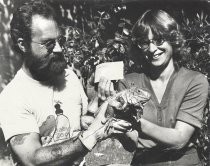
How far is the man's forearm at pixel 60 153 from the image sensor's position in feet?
12.2

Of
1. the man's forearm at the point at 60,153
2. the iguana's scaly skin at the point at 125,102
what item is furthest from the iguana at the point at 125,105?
the man's forearm at the point at 60,153

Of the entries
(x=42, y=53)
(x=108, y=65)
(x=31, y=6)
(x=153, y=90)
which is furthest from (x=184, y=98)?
(x=31, y=6)

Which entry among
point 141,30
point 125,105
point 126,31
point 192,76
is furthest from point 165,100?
point 126,31

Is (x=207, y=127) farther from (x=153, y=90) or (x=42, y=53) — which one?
(x=42, y=53)

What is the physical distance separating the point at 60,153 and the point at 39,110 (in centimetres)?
42

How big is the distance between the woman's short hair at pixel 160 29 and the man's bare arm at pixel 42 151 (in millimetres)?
1275

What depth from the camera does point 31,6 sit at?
4.23 m

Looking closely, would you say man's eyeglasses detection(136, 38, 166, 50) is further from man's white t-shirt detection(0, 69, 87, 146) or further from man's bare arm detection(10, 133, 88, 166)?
man's bare arm detection(10, 133, 88, 166)

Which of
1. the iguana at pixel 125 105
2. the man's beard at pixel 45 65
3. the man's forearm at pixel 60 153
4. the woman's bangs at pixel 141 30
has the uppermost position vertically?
the woman's bangs at pixel 141 30

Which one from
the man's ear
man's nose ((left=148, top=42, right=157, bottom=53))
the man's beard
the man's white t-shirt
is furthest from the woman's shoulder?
the man's ear

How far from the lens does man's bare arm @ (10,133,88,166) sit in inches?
147

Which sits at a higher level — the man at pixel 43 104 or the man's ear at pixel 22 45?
the man's ear at pixel 22 45

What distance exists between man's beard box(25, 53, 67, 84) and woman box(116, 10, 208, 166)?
64 centimetres

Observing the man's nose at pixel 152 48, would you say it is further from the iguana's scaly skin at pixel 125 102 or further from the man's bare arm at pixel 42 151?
the man's bare arm at pixel 42 151
